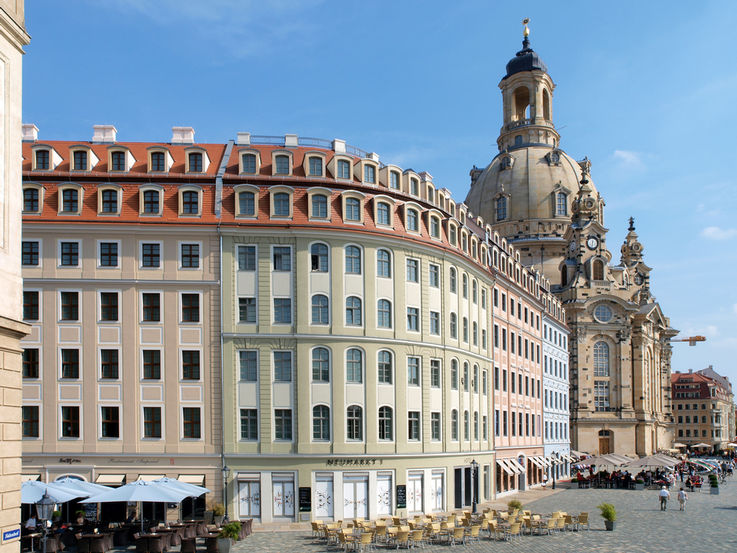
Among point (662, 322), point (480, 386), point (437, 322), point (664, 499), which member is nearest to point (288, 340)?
point (437, 322)

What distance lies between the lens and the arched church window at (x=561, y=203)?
150750 millimetres

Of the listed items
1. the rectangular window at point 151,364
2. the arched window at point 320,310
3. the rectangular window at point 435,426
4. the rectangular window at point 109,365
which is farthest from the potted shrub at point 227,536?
the rectangular window at point 435,426

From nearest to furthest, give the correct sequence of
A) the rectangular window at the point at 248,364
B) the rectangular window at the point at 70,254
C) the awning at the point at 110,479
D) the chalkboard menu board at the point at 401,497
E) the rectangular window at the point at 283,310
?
the awning at the point at 110,479 < the rectangular window at the point at 70,254 < the rectangular window at the point at 248,364 < the rectangular window at the point at 283,310 < the chalkboard menu board at the point at 401,497

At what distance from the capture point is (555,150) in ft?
516

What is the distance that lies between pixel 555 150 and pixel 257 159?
382 ft

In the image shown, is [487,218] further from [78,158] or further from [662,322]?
[78,158]

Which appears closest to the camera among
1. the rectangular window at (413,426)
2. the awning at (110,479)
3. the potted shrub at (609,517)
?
the potted shrub at (609,517)

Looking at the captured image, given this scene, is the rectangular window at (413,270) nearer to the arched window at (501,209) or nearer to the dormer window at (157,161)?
the dormer window at (157,161)

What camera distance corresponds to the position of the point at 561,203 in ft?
495

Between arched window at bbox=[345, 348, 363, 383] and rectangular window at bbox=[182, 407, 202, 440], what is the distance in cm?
855

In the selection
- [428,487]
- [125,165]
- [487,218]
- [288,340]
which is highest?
[487,218]

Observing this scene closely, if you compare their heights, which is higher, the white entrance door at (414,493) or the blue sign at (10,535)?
the blue sign at (10,535)

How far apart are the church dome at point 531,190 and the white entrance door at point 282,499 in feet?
358

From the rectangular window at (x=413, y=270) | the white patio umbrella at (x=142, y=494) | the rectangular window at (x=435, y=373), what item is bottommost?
the white patio umbrella at (x=142, y=494)
